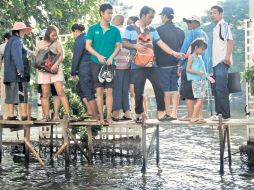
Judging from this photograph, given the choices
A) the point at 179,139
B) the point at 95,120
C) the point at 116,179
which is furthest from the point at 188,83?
the point at 179,139

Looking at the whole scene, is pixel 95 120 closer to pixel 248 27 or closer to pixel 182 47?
pixel 182 47

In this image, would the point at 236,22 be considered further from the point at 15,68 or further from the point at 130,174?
the point at 15,68

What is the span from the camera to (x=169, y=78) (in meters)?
10.9

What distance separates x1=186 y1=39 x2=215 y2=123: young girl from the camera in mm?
10820

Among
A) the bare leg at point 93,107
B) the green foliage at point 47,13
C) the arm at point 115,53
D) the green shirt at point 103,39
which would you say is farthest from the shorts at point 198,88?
the green foliage at point 47,13

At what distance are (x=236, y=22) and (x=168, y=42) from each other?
58.2 meters

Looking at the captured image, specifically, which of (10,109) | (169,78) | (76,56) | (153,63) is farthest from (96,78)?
(10,109)

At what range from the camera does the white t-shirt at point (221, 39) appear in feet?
35.2

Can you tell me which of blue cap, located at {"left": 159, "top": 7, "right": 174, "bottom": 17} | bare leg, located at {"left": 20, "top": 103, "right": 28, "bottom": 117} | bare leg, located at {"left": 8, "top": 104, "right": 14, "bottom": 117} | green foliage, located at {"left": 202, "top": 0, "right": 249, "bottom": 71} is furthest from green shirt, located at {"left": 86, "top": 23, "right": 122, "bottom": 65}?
green foliage, located at {"left": 202, "top": 0, "right": 249, "bottom": 71}

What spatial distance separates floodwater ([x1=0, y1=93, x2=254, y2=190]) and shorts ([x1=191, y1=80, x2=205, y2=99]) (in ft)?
6.68

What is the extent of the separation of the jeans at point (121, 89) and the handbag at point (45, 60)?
5.03ft

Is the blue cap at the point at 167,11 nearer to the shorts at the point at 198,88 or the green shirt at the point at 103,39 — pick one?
A: the green shirt at the point at 103,39

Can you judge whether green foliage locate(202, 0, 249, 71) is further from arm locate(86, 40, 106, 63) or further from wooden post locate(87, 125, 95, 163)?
arm locate(86, 40, 106, 63)

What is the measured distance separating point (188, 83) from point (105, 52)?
6.09 feet
